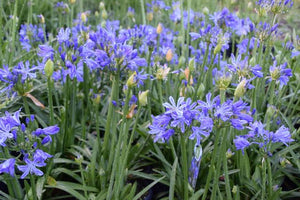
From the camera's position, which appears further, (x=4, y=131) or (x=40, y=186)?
(x=40, y=186)

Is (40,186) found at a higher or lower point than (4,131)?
lower

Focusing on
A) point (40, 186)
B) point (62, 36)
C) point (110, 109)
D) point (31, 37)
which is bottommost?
point (40, 186)

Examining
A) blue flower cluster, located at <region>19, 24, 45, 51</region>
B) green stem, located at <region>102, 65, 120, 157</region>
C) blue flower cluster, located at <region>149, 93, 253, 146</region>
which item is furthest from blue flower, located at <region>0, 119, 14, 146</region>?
blue flower cluster, located at <region>19, 24, 45, 51</region>

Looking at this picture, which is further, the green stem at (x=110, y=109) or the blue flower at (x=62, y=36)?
the blue flower at (x=62, y=36)

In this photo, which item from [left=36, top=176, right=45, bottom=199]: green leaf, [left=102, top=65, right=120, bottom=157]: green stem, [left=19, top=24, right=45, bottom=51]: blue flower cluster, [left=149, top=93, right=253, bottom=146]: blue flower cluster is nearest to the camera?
[left=149, top=93, right=253, bottom=146]: blue flower cluster

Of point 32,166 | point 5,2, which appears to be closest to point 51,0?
point 5,2

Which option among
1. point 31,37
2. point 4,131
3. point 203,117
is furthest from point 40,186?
→ point 31,37

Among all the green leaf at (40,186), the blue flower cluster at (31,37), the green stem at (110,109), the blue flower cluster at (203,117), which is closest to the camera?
the blue flower cluster at (203,117)

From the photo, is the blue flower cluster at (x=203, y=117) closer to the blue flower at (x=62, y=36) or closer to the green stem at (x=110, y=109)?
the green stem at (x=110, y=109)

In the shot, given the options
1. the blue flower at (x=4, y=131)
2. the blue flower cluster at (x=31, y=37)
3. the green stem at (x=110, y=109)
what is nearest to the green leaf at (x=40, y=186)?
the green stem at (x=110, y=109)

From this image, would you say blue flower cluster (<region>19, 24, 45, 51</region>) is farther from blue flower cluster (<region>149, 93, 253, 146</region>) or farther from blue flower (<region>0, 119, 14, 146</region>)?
blue flower cluster (<region>149, 93, 253, 146</region>)

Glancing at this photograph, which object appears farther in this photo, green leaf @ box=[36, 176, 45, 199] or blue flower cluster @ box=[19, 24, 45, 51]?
blue flower cluster @ box=[19, 24, 45, 51]

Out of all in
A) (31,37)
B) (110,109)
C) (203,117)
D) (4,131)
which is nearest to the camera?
(203,117)

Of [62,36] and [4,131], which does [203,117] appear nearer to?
[4,131]
